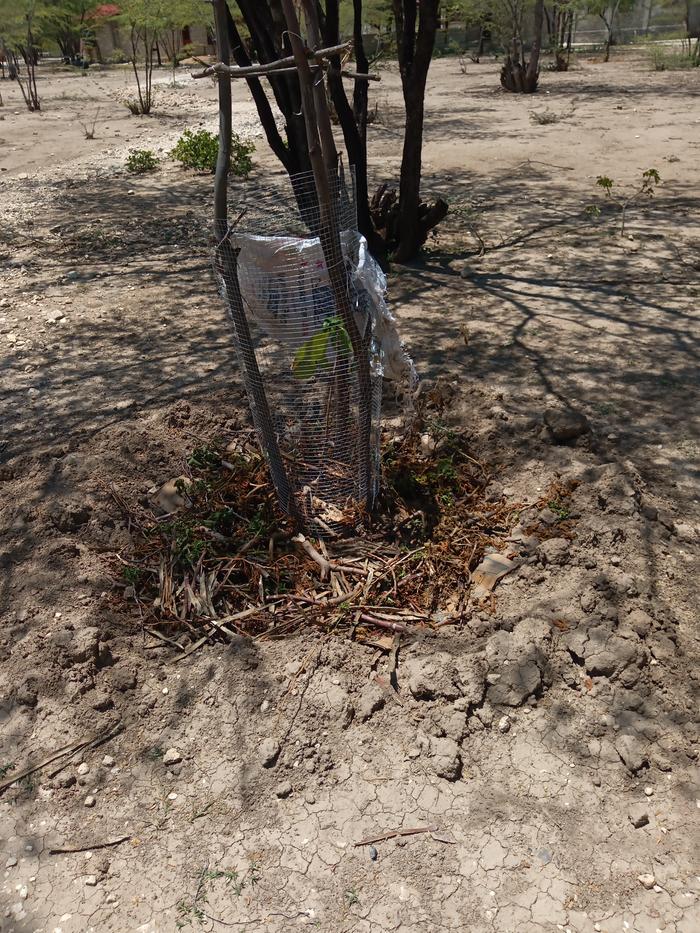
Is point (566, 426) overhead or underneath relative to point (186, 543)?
overhead

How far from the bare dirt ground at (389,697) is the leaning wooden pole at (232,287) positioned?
64cm

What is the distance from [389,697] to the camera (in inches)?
87.1

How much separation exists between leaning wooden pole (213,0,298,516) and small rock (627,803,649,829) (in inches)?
57.4

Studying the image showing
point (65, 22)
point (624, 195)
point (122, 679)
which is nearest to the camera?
point (122, 679)

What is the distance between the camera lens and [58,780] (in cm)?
210

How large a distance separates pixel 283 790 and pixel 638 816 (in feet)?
2.94

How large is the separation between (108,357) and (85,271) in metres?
1.74

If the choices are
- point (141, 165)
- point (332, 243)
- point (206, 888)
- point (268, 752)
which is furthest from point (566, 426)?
point (141, 165)

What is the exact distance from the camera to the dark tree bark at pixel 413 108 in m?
4.70

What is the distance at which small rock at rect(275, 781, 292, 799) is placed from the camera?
2.03m

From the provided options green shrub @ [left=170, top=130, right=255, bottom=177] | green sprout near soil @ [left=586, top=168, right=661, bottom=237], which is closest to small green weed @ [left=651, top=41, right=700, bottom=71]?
green sprout near soil @ [left=586, top=168, right=661, bottom=237]

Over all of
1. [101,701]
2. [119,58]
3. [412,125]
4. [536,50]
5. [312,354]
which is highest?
[119,58]

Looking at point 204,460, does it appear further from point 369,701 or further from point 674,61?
point 674,61

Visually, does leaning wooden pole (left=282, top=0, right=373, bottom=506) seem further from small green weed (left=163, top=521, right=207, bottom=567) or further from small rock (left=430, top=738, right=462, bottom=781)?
small rock (left=430, top=738, right=462, bottom=781)
